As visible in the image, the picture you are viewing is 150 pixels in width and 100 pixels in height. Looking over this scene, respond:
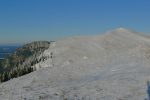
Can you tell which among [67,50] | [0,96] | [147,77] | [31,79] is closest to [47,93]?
[0,96]

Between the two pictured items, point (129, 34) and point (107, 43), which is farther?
point (129, 34)

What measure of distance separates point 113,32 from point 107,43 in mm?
20099

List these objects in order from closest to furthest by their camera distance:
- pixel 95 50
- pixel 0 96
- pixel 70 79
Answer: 1. pixel 0 96
2. pixel 70 79
3. pixel 95 50

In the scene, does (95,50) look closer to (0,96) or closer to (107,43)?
(107,43)

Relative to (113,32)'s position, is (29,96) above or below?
below

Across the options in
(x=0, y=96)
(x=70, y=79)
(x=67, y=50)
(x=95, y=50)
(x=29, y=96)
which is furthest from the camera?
(x=67, y=50)

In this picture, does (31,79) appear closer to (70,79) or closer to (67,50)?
(70,79)

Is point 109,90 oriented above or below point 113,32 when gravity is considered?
below

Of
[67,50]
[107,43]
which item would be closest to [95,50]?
[107,43]

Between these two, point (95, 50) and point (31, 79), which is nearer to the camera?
point (31, 79)

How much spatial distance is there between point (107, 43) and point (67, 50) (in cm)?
2279

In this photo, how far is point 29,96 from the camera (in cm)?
3803

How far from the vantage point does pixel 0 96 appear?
134 feet

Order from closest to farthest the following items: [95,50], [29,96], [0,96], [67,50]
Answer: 1. [29,96]
2. [0,96]
3. [95,50]
4. [67,50]
